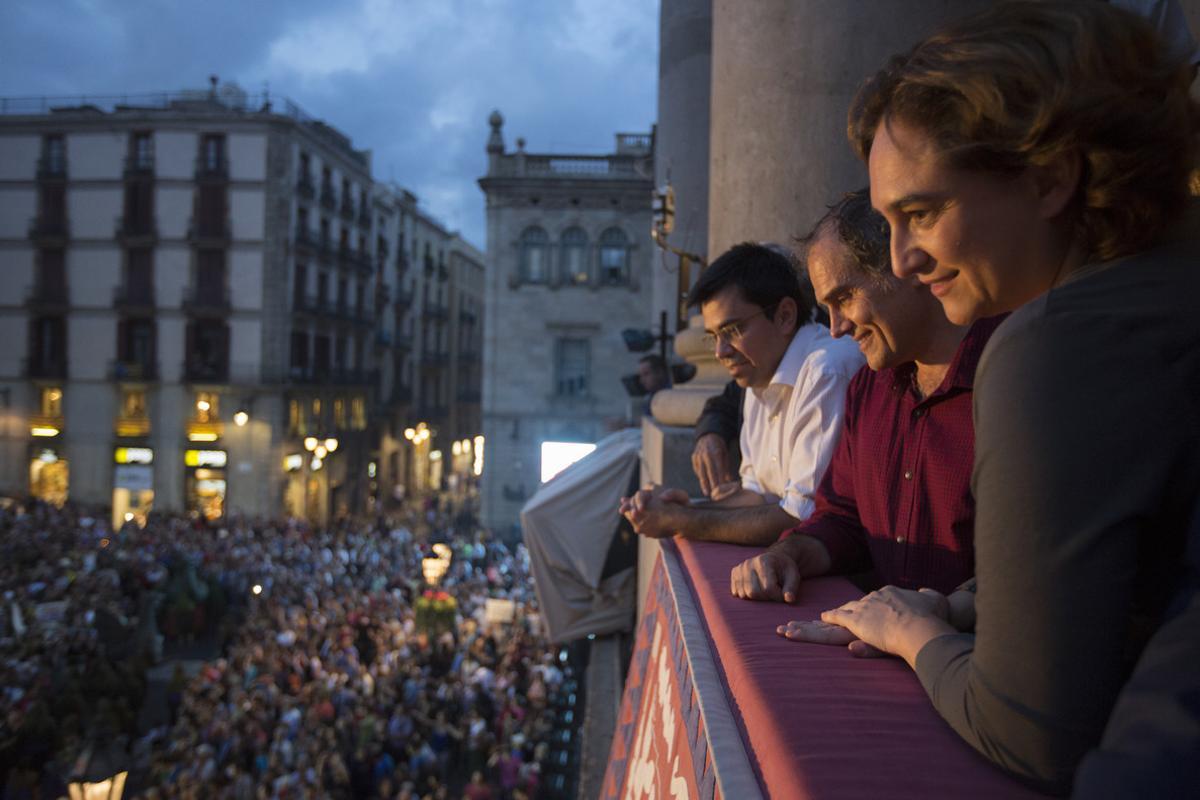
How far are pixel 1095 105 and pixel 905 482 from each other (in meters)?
1.06

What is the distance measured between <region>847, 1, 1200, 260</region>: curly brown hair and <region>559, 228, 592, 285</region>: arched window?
31.7m

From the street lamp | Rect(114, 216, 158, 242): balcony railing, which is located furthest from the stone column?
Rect(114, 216, 158, 242): balcony railing

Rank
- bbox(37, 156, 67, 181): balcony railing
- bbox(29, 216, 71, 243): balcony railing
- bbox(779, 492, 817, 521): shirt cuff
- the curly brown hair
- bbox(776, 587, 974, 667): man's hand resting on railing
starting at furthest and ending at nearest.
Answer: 1. bbox(37, 156, 67, 181): balcony railing
2. bbox(29, 216, 71, 243): balcony railing
3. bbox(779, 492, 817, 521): shirt cuff
4. bbox(776, 587, 974, 667): man's hand resting on railing
5. the curly brown hair

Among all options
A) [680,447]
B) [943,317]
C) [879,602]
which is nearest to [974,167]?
[879,602]

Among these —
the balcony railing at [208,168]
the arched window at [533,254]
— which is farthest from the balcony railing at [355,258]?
the arched window at [533,254]

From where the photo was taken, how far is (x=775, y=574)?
1927mm

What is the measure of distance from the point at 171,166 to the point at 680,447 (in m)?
38.9

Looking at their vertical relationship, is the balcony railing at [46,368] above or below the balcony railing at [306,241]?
below

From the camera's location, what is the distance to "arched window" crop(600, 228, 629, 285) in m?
32.8

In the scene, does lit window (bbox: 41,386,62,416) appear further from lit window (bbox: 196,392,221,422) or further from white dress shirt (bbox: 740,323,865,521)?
white dress shirt (bbox: 740,323,865,521)

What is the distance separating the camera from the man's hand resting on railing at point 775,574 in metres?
1.89

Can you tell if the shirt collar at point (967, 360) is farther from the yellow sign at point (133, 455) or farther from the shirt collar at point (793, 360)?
the yellow sign at point (133, 455)

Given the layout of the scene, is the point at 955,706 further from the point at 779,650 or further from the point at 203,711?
the point at 203,711

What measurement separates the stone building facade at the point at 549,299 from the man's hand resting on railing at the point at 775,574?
30.2m
